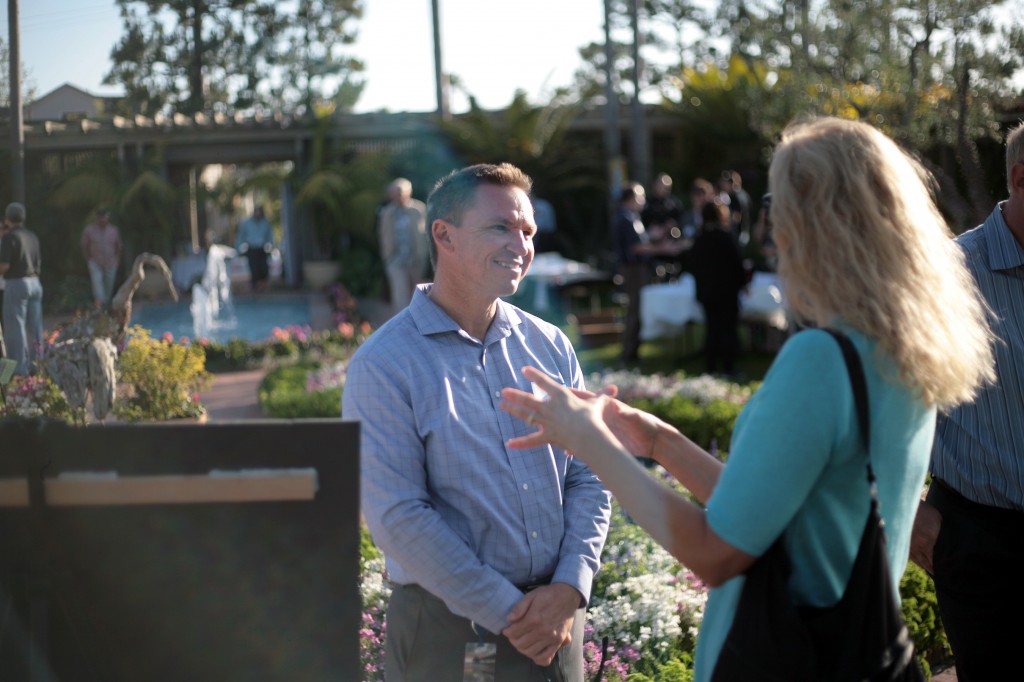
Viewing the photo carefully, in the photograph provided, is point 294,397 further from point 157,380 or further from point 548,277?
point 548,277

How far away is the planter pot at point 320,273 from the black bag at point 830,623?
1866cm

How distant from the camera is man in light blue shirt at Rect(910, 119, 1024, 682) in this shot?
264 cm

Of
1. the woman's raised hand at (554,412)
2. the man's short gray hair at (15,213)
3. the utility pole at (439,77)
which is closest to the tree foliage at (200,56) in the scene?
the man's short gray hair at (15,213)

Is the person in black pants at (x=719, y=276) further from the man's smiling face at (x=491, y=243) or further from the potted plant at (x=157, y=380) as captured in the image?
the man's smiling face at (x=491, y=243)

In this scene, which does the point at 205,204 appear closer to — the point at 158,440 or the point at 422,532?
the point at 422,532

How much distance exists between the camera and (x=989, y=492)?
105 inches

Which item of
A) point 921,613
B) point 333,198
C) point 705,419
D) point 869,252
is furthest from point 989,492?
point 333,198

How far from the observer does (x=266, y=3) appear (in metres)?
11.5

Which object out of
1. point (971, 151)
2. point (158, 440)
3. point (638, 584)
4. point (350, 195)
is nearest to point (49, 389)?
point (638, 584)

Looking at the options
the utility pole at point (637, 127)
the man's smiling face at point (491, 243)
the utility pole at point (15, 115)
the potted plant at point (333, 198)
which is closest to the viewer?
the man's smiling face at point (491, 243)

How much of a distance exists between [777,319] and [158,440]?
10653mm

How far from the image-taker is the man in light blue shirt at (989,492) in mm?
2639

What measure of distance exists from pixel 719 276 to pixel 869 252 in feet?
30.6

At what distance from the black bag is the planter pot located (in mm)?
18659
